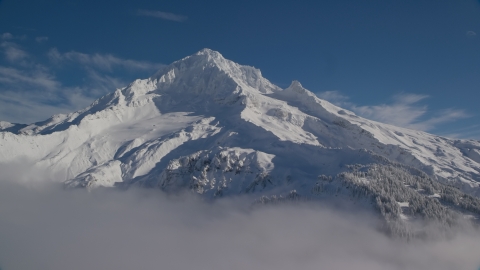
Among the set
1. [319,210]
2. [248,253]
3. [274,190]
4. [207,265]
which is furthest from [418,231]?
[207,265]

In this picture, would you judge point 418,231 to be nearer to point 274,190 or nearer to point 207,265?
point 274,190

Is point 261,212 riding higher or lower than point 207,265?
higher

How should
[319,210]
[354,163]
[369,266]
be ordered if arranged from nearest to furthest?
[369,266], [319,210], [354,163]

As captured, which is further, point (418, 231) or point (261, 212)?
point (261, 212)

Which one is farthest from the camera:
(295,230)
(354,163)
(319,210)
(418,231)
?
(354,163)

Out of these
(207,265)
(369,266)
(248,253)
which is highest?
(369,266)

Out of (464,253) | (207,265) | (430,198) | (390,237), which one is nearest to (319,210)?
(390,237)

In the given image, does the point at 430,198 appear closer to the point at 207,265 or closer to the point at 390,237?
the point at 390,237

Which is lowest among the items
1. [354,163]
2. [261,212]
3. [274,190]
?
[261,212]

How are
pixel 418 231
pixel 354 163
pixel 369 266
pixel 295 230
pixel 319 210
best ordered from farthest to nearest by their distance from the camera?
pixel 354 163, pixel 295 230, pixel 319 210, pixel 369 266, pixel 418 231
